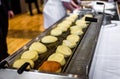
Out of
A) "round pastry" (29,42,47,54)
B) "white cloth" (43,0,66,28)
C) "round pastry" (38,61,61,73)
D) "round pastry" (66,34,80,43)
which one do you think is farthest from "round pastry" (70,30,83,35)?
"white cloth" (43,0,66,28)

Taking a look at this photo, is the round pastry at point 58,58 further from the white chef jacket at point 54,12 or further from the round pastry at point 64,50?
the white chef jacket at point 54,12

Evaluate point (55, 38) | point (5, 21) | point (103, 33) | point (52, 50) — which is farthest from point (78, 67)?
point (5, 21)

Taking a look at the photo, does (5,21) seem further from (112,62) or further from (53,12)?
(112,62)

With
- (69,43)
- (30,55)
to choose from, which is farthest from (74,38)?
(30,55)

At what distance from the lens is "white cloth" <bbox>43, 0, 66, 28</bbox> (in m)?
2.52

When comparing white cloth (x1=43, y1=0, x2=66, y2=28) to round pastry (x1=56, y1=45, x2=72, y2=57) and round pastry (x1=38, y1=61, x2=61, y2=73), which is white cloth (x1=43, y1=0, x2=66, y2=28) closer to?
round pastry (x1=56, y1=45, x2=72, y2=57)

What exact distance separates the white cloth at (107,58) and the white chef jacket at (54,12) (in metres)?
1.05

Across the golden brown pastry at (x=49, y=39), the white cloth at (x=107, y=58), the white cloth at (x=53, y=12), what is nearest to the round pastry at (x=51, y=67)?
the white cloth at (x=107, y=58)

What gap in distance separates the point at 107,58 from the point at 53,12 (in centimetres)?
156

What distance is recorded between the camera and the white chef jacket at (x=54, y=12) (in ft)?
8.26

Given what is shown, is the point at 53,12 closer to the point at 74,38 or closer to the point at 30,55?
the point at 74,38

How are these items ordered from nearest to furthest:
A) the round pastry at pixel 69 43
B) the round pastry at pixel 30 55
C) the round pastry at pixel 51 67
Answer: the round pastry at pixel 51 67, the round pastry at pixel 30 55, the round pastry at pixel 69 43

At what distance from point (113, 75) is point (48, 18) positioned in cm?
175

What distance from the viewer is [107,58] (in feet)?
3.70
